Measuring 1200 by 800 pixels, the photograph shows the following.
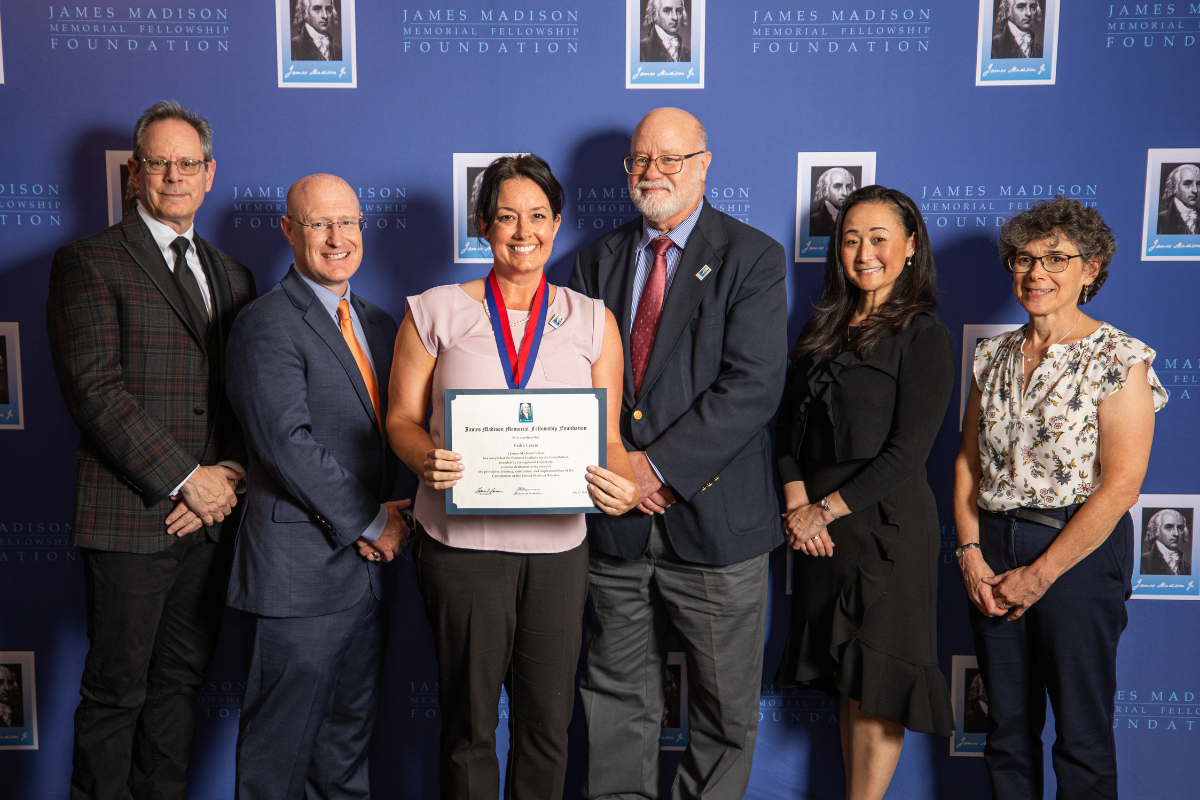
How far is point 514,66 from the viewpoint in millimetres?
2635

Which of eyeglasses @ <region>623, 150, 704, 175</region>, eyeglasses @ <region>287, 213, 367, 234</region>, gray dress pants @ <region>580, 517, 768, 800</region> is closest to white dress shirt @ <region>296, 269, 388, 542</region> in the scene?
eyeglasses @ <region>287, 213, 367, 234</region>

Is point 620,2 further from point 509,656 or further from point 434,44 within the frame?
point 509,656

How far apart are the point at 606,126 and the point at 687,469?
1.32 m

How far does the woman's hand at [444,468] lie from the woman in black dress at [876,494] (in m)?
1.12

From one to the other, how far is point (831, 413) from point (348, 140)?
75.4 inches

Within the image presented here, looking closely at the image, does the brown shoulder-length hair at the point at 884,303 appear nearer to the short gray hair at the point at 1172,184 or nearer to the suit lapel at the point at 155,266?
the short gray hair at the point at 1172,184

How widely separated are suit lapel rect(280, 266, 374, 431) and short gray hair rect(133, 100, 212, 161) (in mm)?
660

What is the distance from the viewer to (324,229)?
207cm

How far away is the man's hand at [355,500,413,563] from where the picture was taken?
6.81 ft

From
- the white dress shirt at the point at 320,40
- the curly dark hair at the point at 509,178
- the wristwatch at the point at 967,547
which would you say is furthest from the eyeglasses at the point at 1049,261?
the white dress shirt at the point at 320,40

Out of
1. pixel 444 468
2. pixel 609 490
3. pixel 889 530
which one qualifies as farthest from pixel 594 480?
pixel 889 530

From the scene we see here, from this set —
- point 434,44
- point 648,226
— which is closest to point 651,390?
point 648,226

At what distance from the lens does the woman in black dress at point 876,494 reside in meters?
2.19

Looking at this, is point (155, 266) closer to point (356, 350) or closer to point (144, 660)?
point (356, 350)
